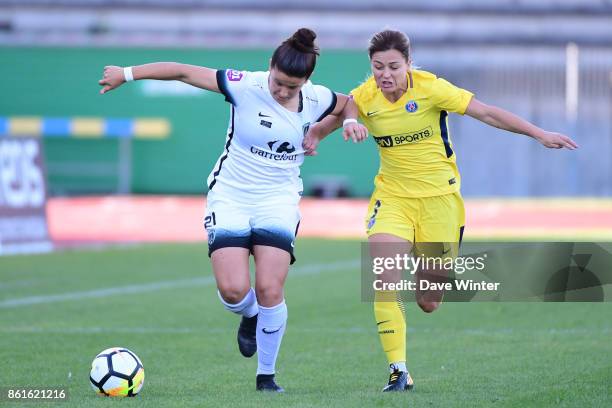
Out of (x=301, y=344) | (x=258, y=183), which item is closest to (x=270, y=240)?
(x=258, y=183)

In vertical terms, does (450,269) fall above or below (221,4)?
below

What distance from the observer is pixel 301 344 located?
10047 millimetres

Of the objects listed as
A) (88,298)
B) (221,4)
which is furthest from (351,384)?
(221,4)

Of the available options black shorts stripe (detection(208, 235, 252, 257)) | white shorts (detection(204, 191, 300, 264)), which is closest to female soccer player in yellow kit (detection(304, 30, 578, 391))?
white shorts (detection(204, 191, 300, 264))

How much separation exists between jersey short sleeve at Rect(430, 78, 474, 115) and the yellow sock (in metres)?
1.22

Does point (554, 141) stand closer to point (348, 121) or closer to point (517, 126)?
point (517, 126)

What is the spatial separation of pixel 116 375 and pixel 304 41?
7.27ft

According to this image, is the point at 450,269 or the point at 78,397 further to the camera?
the point at 450,269

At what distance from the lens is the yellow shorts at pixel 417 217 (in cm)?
795

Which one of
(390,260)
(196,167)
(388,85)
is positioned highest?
(388,85)

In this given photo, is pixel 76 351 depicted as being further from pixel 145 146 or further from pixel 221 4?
pixel 221 4

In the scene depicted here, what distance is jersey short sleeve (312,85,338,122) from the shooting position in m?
7.77

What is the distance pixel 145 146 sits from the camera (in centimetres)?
3130

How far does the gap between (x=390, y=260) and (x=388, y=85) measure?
1077 millimetres
